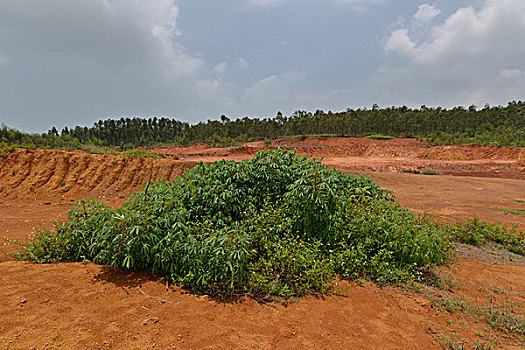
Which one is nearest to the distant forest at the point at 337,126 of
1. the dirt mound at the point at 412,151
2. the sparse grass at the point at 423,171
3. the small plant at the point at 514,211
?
the dirt mound at the point at 412,151

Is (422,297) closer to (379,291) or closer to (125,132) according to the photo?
(379,291)

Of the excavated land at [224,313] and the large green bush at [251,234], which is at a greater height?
the large green bush at [251,234]

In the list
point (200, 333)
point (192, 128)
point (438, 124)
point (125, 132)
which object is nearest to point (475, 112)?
point (438, 124)

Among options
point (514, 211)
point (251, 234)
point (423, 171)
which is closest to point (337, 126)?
point (423, 171)

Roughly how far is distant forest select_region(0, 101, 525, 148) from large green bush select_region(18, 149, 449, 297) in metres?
34.7

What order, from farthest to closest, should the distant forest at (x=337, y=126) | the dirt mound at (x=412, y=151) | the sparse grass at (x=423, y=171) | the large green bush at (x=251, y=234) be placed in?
the distant forest at (x=337, y=126) < the dirt mound at (x=412, y=151) < the sparse grass at (x=423, y=171) < the large green bush at (x=251, y=234)

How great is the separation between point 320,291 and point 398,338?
938 millimetres

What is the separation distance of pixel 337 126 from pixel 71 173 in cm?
4965

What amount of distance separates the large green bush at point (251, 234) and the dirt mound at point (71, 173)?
7.01m

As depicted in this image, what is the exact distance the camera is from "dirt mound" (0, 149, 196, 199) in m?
9.57

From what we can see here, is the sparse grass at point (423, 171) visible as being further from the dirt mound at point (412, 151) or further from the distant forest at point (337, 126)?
the distant forest at point (337, 126)

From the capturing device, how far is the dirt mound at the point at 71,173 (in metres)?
9.57

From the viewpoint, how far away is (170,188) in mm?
4027

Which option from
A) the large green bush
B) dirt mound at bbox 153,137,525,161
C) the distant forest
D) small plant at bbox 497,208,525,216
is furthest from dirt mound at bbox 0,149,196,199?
the distant forest
